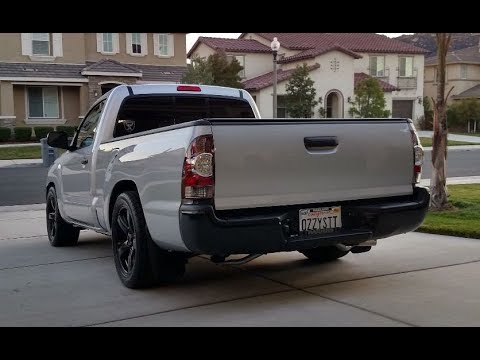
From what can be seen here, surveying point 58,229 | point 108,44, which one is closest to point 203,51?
point 108,44

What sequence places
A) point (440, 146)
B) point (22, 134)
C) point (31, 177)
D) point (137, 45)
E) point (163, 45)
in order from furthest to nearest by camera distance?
point (163, 45) → point (137, 45) → point (22, 134) → point (31, 177) → point (440, 146)

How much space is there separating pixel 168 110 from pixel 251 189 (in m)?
2.52

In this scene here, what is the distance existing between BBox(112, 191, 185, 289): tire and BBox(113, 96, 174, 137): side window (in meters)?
1.19

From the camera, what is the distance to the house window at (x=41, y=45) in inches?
1272

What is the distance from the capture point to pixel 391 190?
18.0ft

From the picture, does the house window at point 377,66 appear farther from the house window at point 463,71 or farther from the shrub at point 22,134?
the shrub at point 22,134

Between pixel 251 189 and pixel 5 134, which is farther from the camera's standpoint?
pixel 5 134

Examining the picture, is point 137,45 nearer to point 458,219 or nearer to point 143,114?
point 458,219

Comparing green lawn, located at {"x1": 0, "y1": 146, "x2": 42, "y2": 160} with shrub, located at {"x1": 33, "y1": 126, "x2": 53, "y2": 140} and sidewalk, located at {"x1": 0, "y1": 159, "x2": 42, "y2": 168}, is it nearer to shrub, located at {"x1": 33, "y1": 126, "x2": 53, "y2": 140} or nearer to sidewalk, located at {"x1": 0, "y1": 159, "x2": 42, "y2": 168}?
sidewalk, located at {"x1": 0, "y1": 159, "x2": 42, "y2": 168}

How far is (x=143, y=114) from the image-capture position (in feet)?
22.6

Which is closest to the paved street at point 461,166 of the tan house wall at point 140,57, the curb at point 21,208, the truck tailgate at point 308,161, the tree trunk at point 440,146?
the tree trunk at point 440,146

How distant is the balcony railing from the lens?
4562cm

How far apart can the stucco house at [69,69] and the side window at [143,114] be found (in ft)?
87.4
